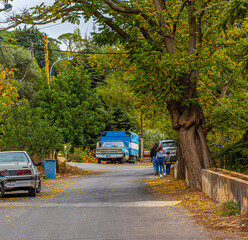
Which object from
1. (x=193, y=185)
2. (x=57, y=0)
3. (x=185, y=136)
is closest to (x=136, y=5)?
(x=57, y=0)

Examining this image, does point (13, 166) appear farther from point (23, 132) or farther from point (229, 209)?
point (23, 132)

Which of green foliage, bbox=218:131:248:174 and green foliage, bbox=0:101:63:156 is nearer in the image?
green foliage, bbox=218:131:248:174

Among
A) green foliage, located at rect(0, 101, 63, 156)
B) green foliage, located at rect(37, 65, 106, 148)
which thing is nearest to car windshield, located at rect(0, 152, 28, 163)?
green foliage, located at rect(0, 101, 63, 156)

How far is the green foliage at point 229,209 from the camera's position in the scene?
918cm

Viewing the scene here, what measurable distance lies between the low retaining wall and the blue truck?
2822cm

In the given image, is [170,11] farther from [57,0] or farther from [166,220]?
[166,220]

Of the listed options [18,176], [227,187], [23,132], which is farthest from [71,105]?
[227,187]

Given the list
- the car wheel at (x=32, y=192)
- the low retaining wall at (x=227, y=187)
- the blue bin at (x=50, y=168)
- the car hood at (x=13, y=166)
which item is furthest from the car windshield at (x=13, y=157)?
the blue bin at (x=50, y=168)

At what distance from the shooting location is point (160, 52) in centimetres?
1424

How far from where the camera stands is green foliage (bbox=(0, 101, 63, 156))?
22.8 metres

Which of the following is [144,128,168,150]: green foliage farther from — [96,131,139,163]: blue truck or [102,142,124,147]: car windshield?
[102,142,124,147]: car windshield

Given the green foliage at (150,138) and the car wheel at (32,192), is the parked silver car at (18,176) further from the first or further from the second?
the green foliage at (150,138)

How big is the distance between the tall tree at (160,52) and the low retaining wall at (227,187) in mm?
1972

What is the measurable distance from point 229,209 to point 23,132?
15504mm
